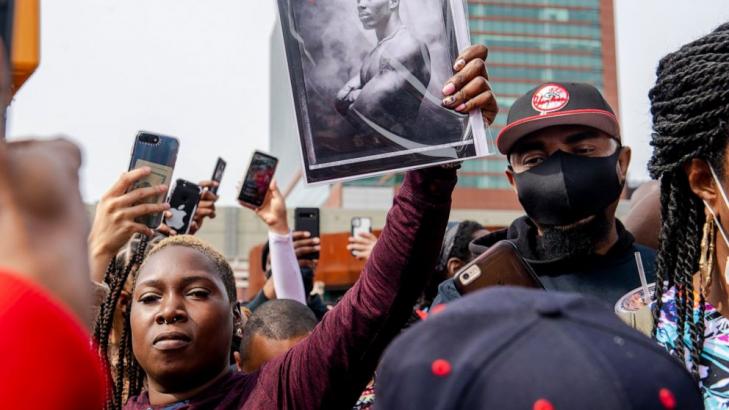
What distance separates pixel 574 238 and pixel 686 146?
2.33ft

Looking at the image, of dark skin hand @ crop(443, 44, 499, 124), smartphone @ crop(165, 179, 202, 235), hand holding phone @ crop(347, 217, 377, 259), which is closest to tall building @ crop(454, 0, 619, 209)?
hand holding phone @ crop(347, 217, 377, 259)

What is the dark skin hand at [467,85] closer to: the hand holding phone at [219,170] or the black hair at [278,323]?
the black hair at [278,323]

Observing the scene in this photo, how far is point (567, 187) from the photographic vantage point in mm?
2504

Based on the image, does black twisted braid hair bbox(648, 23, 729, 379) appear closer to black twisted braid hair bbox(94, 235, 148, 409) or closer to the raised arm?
black twisted braid hair bbox(94, 235, 148, 409)

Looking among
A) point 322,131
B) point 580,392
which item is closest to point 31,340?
point 580,392

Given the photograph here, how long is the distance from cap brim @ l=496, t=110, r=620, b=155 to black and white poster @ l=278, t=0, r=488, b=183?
639 mm

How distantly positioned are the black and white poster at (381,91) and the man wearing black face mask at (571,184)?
0.67 meters

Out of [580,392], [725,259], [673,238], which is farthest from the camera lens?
[673,238]

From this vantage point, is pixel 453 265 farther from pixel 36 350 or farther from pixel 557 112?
pixel 36 350

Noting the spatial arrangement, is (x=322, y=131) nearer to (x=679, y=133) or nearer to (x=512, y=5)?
(x=679, y=133)

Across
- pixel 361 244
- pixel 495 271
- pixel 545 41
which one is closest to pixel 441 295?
pixel 495 271

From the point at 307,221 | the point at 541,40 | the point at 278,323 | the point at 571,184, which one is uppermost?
the point at 541,40

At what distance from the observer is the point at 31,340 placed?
0.76 meters

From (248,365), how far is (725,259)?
2013 mm
